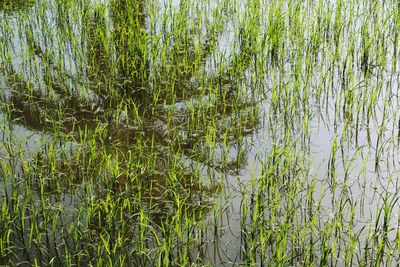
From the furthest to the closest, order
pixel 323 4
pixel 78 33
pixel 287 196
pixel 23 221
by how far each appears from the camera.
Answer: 1. pixel 323 4
2. pixel 78 33
3. pixel 287 196
4. pixel 23 221

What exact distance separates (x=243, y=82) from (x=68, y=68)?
1434 mm

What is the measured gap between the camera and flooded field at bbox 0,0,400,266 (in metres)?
2.59

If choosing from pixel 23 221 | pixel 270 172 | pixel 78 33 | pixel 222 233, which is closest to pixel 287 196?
pixel 270 172

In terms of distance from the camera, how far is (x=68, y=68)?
4426mm

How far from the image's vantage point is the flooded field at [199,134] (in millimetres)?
2588

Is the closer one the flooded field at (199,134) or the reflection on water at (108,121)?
the flooded field at (199,134)

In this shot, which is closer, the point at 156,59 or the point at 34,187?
the point at 34,187

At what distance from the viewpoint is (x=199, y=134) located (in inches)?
141

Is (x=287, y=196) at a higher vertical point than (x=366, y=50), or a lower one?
lower

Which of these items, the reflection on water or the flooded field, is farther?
the reflection on water

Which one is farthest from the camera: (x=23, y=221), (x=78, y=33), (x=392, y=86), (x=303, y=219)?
(x=78, y=33)

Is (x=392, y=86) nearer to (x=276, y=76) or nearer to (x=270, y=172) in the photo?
(x=276, y=76)

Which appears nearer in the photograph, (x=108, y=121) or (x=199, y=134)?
(x=199, y=134)

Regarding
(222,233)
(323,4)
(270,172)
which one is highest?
(323,4)
